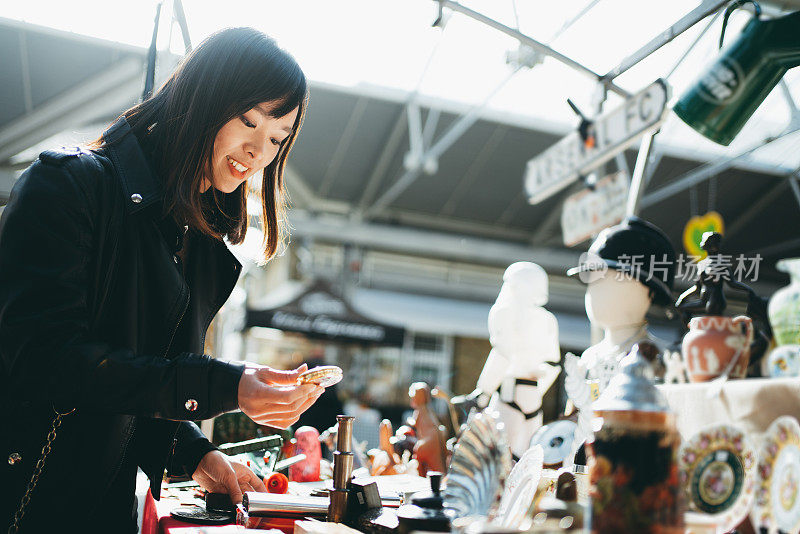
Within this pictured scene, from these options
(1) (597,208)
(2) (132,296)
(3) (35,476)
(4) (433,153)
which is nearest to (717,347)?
(2) (132,296)

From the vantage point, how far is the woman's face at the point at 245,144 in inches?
46.4

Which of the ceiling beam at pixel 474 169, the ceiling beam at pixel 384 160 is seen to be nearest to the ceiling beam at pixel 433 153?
the ceiling beam at pixel 384 160

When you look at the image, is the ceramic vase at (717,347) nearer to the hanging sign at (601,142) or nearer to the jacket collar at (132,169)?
the jacket collar at (132,169)

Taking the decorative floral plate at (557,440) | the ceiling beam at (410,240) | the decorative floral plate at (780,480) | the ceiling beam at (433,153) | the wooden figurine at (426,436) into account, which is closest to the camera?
the decorative floral plate at (780,480)

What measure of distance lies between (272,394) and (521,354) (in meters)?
1.74

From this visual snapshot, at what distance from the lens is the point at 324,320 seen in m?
6.74

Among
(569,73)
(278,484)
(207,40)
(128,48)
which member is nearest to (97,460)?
(278,484)

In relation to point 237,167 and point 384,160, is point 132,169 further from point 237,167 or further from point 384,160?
point 384,160

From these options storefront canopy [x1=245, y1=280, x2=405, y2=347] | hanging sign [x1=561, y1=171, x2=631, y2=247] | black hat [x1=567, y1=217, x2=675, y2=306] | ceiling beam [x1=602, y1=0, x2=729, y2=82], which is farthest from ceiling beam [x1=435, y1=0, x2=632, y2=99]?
storefront canopy [x1=245, y1=280, x2=405, y2=347]

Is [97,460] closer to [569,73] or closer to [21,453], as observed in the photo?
[21,453]

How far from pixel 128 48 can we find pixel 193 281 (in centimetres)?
586

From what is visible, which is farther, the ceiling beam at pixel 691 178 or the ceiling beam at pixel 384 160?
the ceiling beam at pixel 384 160

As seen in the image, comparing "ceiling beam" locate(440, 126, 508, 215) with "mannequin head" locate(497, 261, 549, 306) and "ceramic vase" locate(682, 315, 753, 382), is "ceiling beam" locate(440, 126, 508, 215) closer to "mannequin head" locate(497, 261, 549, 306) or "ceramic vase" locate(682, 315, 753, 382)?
"mannequin head" locate(497, 261, 549, 306)

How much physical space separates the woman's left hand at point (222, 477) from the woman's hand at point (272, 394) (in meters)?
0.45
